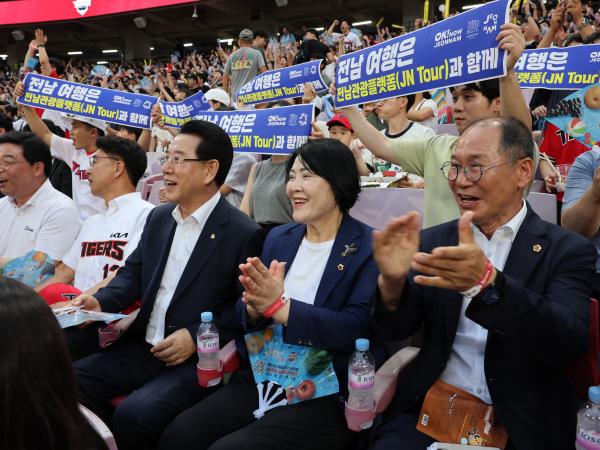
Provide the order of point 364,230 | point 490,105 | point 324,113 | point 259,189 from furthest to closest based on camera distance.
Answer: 1. point 324,113
2. point 259,189
3. point 490,105
4. point 364,230

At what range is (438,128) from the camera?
4.82 meters

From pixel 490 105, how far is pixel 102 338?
2.26m

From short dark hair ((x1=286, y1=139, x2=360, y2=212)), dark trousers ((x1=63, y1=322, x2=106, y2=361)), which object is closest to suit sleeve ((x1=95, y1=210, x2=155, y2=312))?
dark trousers ((x1=63, y1=322, x2=106, y2=361))

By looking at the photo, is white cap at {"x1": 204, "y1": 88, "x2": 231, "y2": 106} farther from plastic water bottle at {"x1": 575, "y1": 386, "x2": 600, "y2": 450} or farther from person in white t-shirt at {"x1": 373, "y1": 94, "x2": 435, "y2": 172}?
plastic water bottle at {"x1": 575, "y1": 386, "x2": 600, "y2": 450}

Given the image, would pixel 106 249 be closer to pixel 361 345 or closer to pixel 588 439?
pixel 361 345

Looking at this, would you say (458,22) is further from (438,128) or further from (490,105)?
(438,128)

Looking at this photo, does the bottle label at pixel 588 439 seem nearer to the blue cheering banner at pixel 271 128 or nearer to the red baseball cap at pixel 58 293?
the red baseball cap at pixel 58 293

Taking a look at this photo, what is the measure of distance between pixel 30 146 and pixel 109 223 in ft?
3.17

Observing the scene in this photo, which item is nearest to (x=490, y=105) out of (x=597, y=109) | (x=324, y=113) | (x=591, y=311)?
(x=597, y=109)

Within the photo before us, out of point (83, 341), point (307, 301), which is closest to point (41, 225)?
point (83, 341)

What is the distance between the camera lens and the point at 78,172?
167 inches

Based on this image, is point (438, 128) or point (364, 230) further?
point (438, 128)

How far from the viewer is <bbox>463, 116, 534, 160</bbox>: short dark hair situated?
173 centimetres

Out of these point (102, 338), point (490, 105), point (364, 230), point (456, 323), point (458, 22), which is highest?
point (458, 22)
